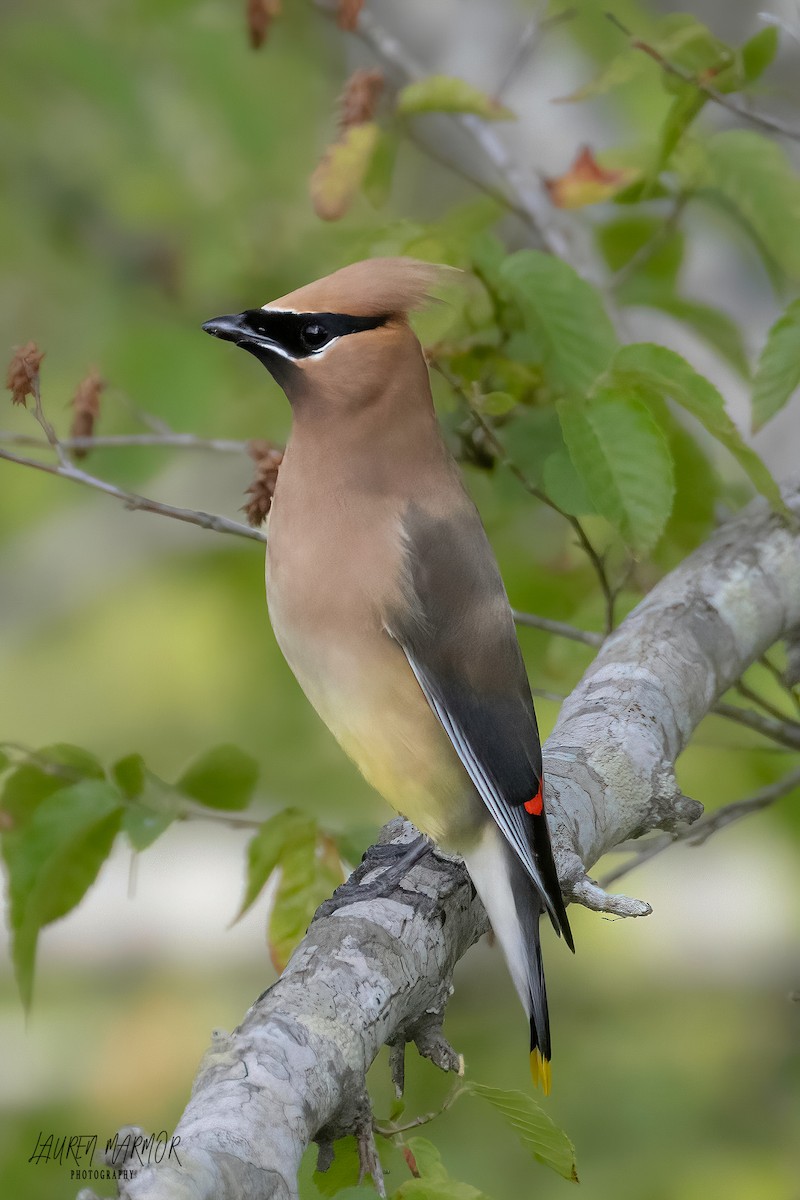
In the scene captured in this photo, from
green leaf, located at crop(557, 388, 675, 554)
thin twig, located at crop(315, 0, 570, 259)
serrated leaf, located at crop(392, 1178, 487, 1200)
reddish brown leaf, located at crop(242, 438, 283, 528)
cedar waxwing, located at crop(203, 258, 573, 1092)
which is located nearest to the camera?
serrated leaf, located at crop(392, 1178, 487, 1200)

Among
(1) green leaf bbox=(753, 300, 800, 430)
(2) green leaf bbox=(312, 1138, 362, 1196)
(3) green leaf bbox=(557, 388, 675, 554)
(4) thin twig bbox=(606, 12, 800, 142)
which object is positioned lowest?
(2) green leaf bbox=(312, 1138, 362, 1196)

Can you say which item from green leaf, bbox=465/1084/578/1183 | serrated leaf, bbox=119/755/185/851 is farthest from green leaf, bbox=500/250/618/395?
green leaf, bbox=465/1084/578/1183

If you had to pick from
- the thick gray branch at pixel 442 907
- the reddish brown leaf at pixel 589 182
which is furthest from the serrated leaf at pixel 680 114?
the thick gray branch at pixel 442 907

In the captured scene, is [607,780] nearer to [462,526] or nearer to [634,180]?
[462,526]

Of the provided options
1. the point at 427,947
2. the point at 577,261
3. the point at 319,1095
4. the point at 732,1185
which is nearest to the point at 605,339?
the point at 577,261

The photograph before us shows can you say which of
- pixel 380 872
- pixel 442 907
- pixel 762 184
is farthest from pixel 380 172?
pixel 442 907

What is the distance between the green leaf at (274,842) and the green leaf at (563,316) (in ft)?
2.71

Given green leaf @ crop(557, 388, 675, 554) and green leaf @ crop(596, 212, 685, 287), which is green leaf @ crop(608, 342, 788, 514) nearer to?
green leaf @ crop(557, 388, 675, 554)

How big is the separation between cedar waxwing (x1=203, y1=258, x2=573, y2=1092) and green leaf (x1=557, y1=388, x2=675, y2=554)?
7.2 inches

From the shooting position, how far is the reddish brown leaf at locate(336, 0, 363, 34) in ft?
9.14

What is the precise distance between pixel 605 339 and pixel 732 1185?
2.46 metres

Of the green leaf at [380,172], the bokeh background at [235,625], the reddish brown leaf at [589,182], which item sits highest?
the reddish brown leaf at [589,182]

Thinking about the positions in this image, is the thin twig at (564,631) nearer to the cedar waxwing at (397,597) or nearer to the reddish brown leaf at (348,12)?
the cedar waxwing at (397,597)

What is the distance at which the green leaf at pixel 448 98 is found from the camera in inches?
102
